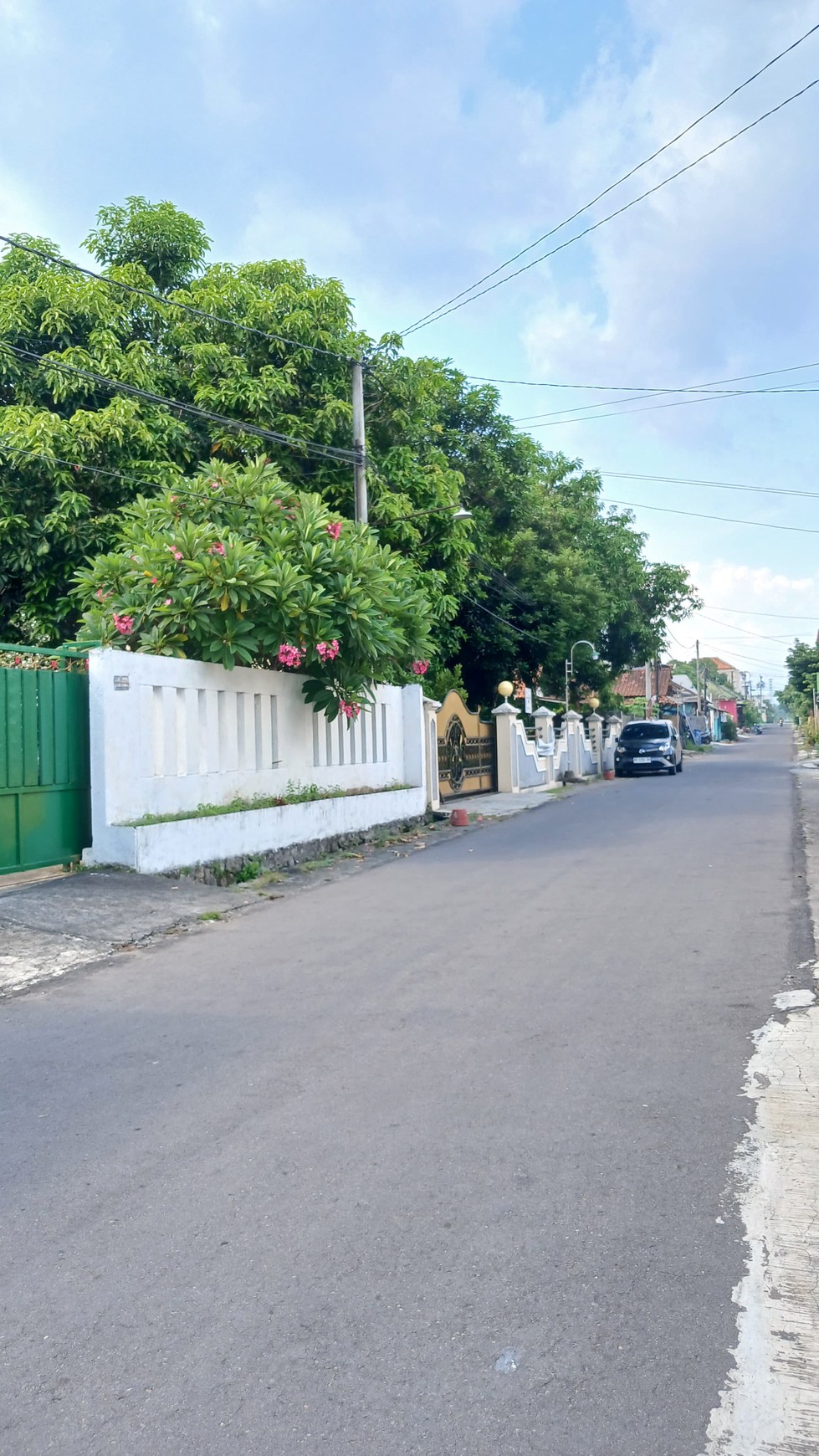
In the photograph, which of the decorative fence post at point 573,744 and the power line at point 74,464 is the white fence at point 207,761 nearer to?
the power line at point 74,464

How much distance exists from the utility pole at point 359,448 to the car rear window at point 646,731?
19.1 m

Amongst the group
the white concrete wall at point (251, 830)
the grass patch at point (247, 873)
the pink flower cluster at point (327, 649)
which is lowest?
the grass patch at point (247, 873)

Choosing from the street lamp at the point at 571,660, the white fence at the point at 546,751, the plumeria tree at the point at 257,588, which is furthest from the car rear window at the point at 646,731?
the plumeria tree at the point at 257,588

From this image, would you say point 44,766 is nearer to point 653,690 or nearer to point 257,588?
point 257,588

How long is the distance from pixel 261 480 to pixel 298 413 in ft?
19.5

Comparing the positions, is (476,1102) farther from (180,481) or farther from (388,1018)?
(180,481)

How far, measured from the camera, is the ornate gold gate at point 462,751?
70.4ft

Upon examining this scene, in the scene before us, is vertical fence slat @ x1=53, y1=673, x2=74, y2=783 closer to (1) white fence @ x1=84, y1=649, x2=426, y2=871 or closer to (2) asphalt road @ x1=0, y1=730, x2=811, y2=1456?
(1) white fence @ x1=84, y1=649, x2=426, y2=871

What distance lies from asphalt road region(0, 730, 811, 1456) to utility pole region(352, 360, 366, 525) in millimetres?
10232

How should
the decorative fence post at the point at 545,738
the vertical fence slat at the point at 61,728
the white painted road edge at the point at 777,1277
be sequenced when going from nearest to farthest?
1. the white painted road edge at the point at 777,1277
2. the vertical fence slat at the point at 61,728
3. the decorative fence post at the point at 545,738

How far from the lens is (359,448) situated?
16812 mm

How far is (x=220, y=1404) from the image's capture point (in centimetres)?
251

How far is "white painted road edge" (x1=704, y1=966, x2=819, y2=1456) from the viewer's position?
244 cm

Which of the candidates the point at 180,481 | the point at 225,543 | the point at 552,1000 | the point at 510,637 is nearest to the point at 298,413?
the point at 180,481
